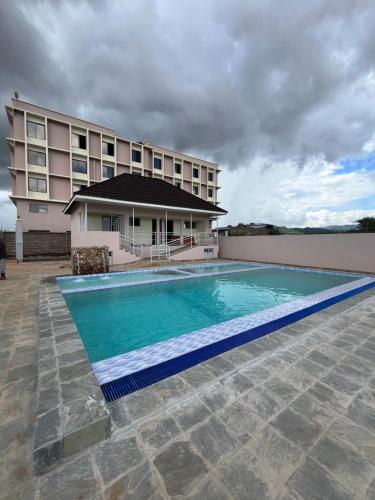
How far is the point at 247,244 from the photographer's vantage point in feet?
48.7

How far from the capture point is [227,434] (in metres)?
1.53

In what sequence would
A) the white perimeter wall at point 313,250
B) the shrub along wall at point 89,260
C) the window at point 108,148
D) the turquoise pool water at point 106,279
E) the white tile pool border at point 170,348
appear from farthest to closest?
the window at point 108,148 → the white perimeter wall at point 313,250 → the shrub along wall at point 89,260 → the turquoise pool water at point 106,279 → the white tile pool border at point 170,348

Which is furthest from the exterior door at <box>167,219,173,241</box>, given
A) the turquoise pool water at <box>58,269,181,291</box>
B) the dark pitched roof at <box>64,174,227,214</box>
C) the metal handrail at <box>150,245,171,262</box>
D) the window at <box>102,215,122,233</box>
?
the turquoise pool water at <box>58,269,181,291</box>

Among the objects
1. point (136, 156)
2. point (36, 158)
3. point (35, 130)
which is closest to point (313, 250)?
point (136, 156)

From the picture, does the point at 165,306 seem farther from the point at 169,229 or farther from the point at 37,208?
the point at 37,208

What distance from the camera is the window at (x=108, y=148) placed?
77.7 feet

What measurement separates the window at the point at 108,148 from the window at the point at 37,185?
23.5 feet

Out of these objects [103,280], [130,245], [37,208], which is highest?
[37,208]

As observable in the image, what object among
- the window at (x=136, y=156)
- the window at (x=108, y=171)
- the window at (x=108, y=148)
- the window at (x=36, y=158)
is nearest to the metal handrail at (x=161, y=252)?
the window at (x=108, y=171)

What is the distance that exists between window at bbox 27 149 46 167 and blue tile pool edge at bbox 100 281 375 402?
24.3 m

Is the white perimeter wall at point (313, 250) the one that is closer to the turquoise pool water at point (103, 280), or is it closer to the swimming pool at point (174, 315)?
the swimming pool at point (174, 315)

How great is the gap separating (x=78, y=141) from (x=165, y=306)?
935 inches

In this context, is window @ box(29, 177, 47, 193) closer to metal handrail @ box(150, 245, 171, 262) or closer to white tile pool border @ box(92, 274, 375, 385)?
metal handrail @ box(150, 245, 171, 262)

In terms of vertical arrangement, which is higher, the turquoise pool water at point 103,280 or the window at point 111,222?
the window at point 111,222
